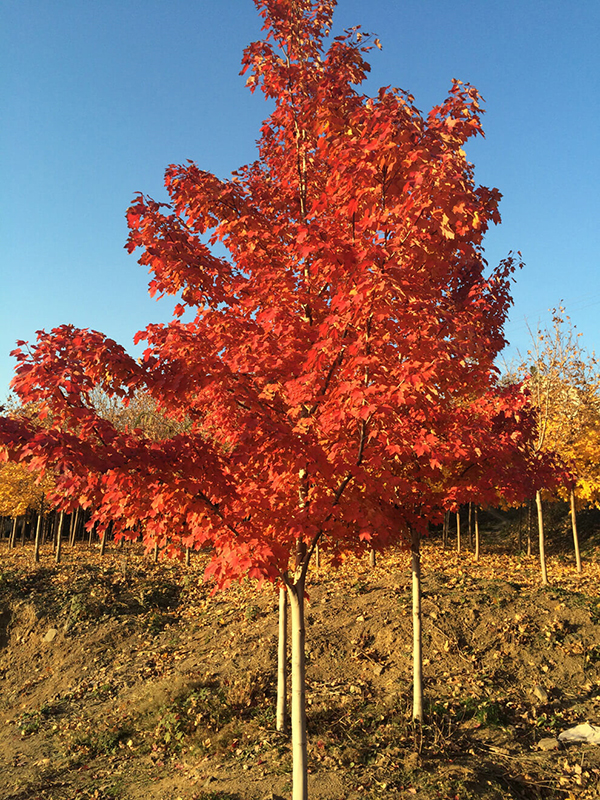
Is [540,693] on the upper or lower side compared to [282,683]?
lower

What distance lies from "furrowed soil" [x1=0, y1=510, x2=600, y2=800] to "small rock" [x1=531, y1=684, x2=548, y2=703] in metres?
0.03

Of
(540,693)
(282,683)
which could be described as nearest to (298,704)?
(282,683)

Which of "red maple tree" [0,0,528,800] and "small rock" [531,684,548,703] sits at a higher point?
"red maple tree" [0,0,528,800]

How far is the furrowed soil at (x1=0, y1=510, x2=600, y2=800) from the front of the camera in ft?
19.6

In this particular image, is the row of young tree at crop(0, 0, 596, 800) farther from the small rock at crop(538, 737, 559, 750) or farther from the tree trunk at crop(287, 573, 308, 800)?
the small rock at crop(538, 737, 559, 750)

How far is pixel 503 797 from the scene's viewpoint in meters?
5.29

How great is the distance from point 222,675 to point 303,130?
893 centimetres

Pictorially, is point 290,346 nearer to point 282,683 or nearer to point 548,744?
point 282,683

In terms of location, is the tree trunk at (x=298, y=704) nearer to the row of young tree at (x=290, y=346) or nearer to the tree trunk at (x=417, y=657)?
the row of young tree at (x=290, y=346)

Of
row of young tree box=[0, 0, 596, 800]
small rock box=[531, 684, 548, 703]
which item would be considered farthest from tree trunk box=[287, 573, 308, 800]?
small rock box=[531, 684, 548, 703]

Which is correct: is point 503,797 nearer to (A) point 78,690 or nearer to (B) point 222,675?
(B) point 222,675

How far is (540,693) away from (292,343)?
706 cm

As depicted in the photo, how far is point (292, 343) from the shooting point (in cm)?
479

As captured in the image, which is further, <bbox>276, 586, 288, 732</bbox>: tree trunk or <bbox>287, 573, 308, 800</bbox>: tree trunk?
<bbox>276, 586, 288, 732</bbox>: tree trunk
